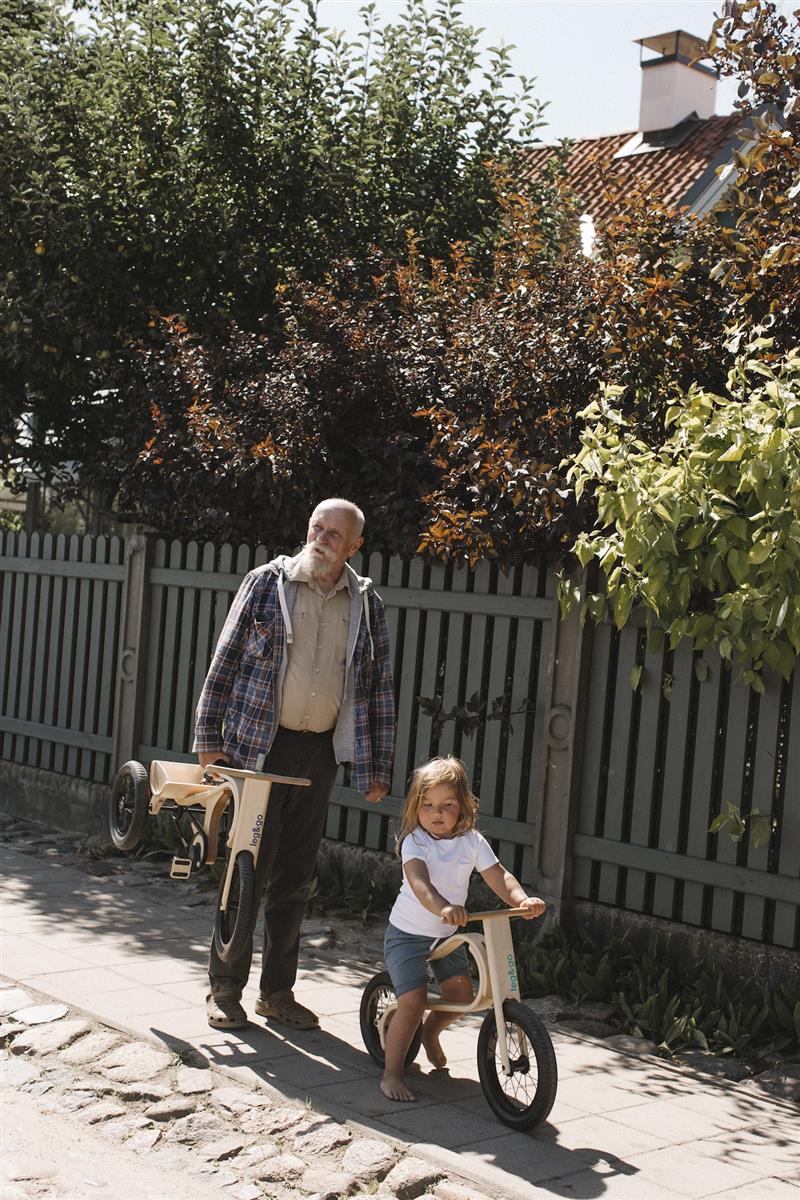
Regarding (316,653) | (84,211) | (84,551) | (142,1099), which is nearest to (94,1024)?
(142,1099)

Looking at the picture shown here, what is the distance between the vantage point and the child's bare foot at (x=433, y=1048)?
4832 millimetres

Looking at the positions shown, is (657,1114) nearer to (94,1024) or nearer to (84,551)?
(94,1024)

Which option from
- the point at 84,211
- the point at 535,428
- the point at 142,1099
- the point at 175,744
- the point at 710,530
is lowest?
the point at 142,1099

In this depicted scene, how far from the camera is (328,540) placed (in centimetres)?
520

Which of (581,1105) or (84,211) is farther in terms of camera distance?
(84,211)

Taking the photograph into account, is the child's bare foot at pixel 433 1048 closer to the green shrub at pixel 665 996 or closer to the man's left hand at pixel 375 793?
the man's left hand at pixel 375 793

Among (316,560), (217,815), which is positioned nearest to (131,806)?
(217,815)

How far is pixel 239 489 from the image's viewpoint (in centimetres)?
825

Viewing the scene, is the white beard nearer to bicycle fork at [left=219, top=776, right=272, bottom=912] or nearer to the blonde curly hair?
bicycle fork at [left=219, top=776, right=272, bottom=912]

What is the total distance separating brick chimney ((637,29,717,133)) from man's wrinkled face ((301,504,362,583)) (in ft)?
57.4

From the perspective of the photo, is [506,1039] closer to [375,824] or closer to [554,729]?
[554,729]

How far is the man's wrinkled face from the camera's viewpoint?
5.19 metres

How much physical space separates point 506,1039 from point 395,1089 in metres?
0.42

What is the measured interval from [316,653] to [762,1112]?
2228 millimetres
